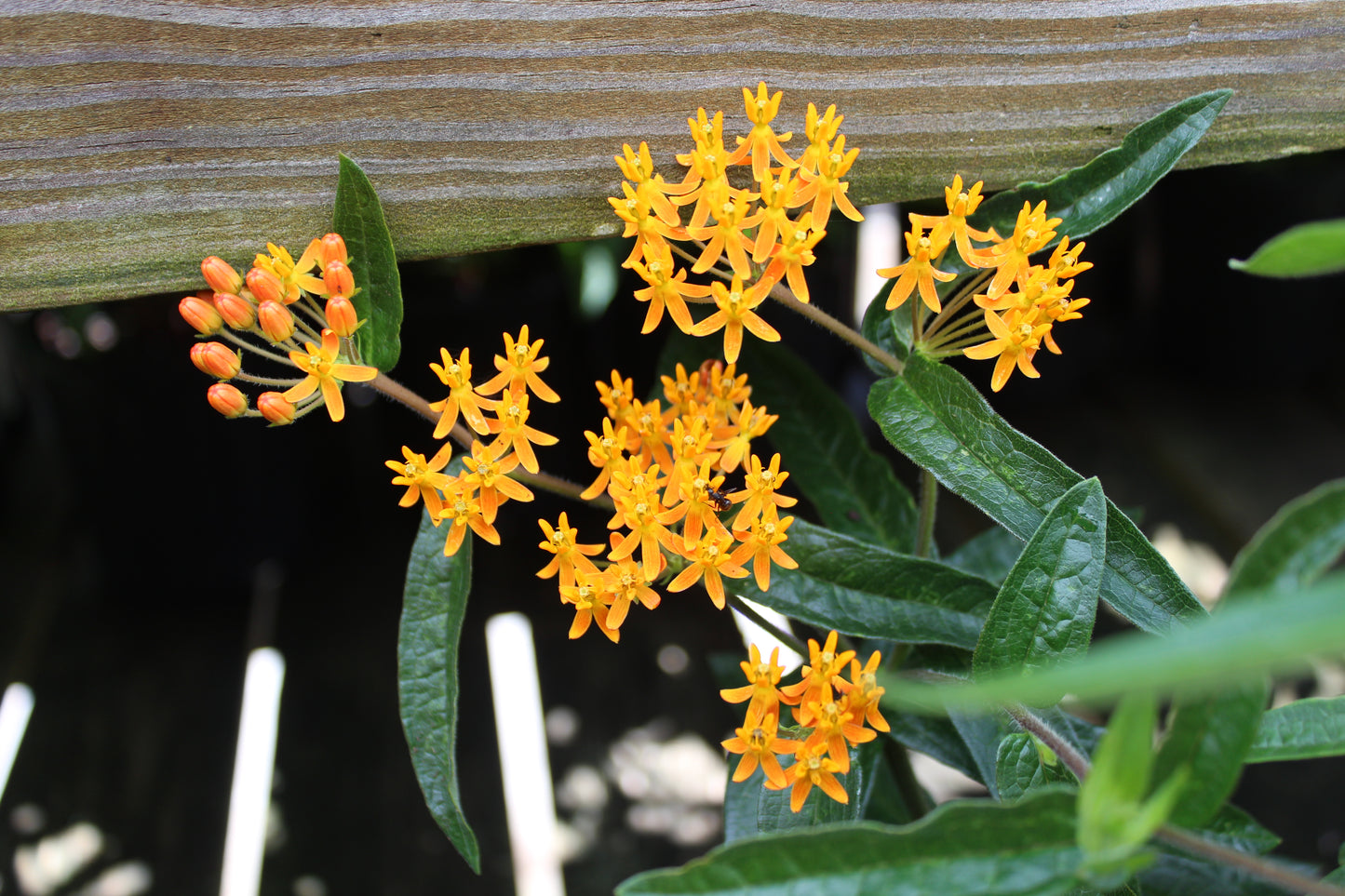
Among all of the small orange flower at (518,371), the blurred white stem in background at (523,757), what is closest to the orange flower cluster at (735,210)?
the small orange flower at (518,371)

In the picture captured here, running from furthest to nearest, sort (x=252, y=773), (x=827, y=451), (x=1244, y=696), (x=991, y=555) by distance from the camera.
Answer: (x=252, y=773) < (x=991, y=555) < (x=827, y=451) < (x=1244, y=696)

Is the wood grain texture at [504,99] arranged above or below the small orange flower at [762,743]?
above

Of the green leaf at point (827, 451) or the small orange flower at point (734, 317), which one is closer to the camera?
the small orange flower at point (734, 317)

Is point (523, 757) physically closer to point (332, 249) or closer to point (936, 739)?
point (936, 739)

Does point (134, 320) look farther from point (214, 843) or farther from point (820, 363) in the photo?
point (820, 363)

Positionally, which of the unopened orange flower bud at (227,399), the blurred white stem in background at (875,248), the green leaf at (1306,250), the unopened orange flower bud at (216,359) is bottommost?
the green leaf at (1306,250)

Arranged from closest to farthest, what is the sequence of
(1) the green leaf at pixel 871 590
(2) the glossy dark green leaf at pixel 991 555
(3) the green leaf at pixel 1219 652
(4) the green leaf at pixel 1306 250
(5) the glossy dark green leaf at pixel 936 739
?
(3) the green leaf at pixel 1219 652
(4) the green leaf at pixel 1306 250
(1) the green leaf at pixel 871 590
(5) the glossy dark green leaf at pixel 936 739
(2) the glossy dark green leaf at pixel 991 555

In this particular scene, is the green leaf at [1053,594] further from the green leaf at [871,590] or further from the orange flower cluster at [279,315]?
the orange flower cluster at [279,315]

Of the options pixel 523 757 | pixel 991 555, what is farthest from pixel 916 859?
pixel 523 757
